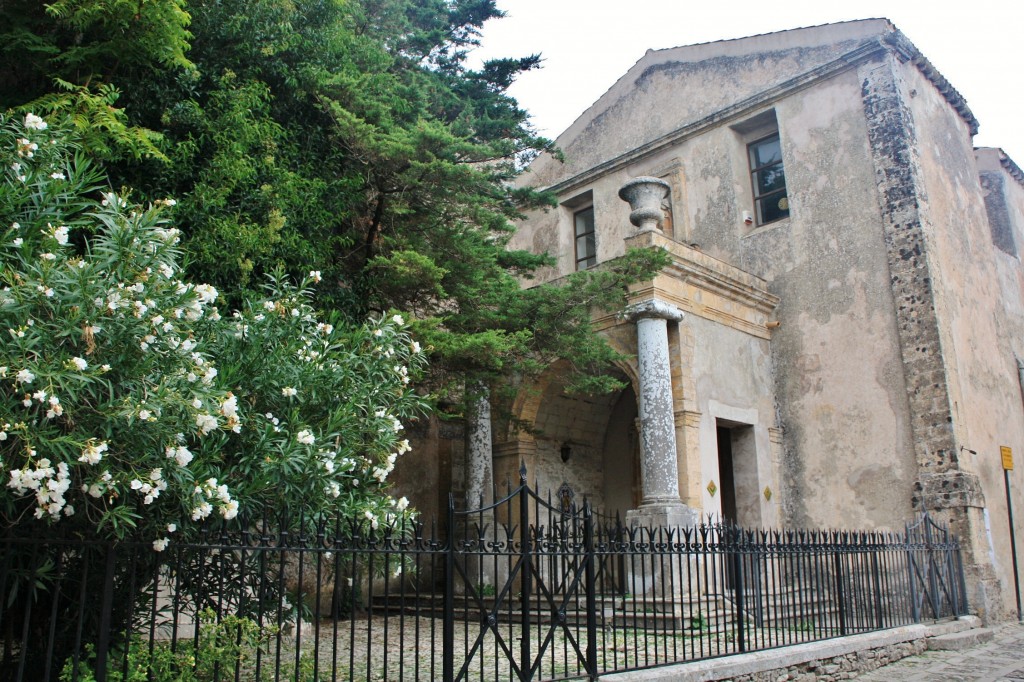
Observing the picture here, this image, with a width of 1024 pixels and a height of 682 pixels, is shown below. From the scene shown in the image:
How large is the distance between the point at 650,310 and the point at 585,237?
6.77 m

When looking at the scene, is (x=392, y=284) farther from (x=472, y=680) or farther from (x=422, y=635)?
(x=472, y=680)

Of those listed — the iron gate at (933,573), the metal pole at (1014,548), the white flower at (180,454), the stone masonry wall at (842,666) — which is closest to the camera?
the white flower at (180,454)

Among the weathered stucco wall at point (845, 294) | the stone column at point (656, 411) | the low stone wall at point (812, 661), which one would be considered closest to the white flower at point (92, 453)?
the low stone wall at point (812, 661)

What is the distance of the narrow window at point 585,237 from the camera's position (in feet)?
56.8

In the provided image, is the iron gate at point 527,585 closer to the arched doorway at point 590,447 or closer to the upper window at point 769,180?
the arched doorway at point 590,447

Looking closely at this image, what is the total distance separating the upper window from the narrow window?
11.8ft

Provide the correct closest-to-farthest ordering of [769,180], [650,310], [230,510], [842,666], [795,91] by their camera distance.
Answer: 1. [230,510]
2. [842,666]
3. [650,310]
4. [795,91]
5. [769,180]

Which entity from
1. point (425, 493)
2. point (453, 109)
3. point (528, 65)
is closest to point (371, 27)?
point (453, 109)

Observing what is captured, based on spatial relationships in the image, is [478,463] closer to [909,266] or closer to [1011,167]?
[909,266]

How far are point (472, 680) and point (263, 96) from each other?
22.6 ft

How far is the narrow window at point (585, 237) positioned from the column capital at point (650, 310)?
19.4 feet

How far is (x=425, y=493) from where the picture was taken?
14867mm

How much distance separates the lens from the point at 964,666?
328 inches

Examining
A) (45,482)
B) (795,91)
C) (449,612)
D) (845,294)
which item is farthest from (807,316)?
(45,482)
